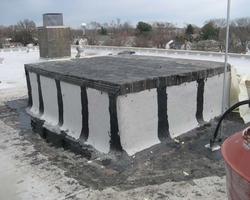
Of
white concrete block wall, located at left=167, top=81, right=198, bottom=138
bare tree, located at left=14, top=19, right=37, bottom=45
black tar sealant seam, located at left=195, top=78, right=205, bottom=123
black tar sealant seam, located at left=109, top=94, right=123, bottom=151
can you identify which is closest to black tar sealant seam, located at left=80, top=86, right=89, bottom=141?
black tar sealant seam, located at left=109, top=94, right=123, bottom=151

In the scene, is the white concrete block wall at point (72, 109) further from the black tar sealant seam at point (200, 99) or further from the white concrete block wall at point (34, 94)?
the black tar sealant seam at point (200, 99)

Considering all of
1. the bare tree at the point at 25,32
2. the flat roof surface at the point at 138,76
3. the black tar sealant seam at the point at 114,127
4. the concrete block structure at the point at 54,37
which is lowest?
the black tar sealant seam at the point at 114,127

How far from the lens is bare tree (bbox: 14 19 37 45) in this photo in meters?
41.8

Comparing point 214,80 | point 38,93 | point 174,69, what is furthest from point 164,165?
point 38,93

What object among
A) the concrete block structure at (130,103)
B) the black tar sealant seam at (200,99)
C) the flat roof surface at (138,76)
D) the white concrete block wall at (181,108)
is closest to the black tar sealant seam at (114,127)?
the concrete block structure at (130,103)

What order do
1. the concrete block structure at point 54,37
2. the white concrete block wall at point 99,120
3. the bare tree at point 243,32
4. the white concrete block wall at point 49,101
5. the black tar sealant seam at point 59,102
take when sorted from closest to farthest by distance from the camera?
1. the white concrete block wall at point 99,120
2. the black tar sealant seam at point 59,102
3. the white concrete block wall at point 49,101
4. the concrete block structure at point 54,37
5. the bare tree at point 243,32

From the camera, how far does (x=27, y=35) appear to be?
138ft

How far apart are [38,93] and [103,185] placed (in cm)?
407

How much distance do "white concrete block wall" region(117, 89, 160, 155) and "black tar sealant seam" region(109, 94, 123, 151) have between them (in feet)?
0.17

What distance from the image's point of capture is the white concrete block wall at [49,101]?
6203 mm

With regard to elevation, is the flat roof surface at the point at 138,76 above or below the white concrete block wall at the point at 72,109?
above

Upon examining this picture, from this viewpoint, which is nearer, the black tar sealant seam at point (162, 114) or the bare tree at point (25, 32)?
the black tar sealant seam at point (162, 114)

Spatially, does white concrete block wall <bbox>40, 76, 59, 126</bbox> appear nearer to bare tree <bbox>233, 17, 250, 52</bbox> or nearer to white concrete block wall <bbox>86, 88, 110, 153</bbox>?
white concrete block wall <bbox>86, 88, 110, 153</bbox>

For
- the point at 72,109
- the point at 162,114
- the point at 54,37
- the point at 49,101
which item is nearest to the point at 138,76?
the point at 162,114
